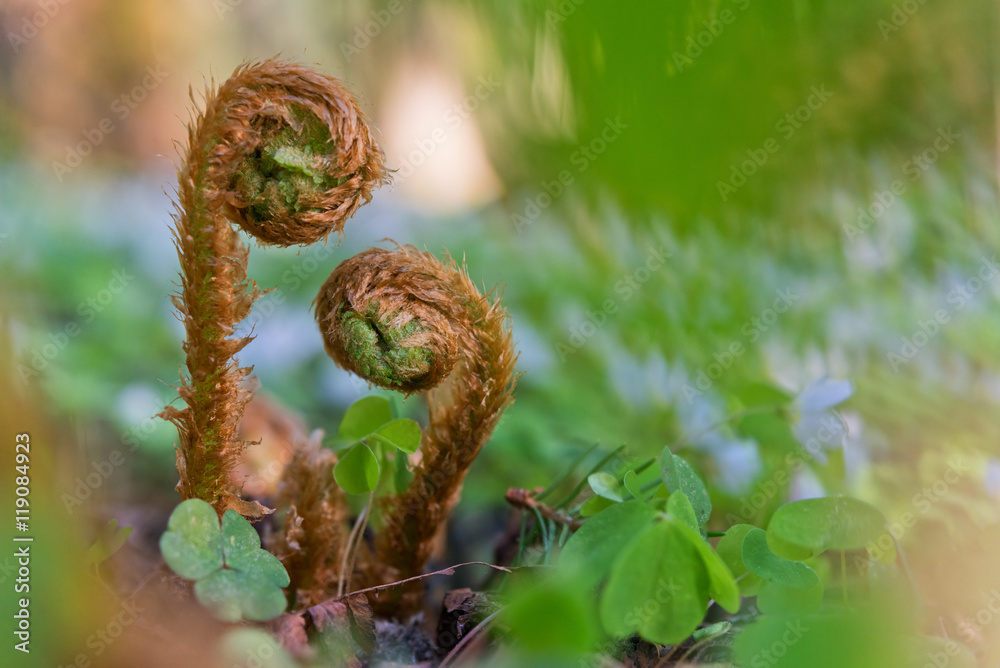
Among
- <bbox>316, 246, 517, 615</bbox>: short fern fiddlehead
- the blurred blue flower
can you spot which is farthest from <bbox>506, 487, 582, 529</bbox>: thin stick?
the blurred blue flower

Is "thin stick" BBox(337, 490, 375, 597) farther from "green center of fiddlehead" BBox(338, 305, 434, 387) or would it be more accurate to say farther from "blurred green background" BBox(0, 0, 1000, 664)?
"blurred green background" BBox(0, 0, 1000, 664)

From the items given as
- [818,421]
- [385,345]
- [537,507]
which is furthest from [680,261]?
[385,345]

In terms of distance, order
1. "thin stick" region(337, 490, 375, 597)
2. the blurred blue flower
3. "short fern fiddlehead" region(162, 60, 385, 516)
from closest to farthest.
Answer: "short fern fiddlehead" region(162, 60, 385, 516) → "thin stick" region(337, 490, 375, 597) → the blurred blue flower

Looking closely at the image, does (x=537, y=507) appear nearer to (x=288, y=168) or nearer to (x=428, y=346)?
(x=428, y=346)

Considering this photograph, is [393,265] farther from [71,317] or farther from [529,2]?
[71,317]

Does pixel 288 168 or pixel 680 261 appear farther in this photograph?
pixel 680 261
